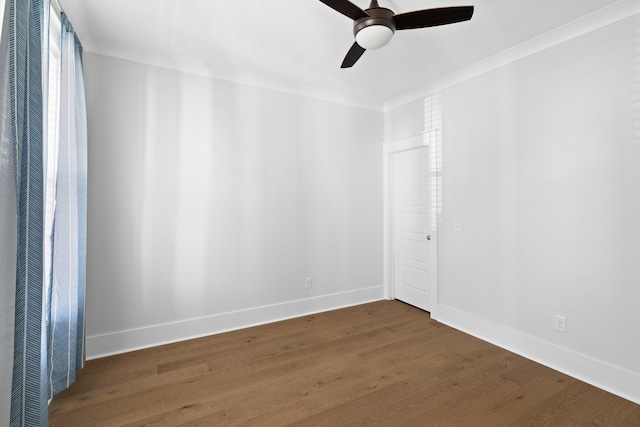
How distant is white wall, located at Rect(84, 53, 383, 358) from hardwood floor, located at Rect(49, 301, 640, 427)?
1.49 ft

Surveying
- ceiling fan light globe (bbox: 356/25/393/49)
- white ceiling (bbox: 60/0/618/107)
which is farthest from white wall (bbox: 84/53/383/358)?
A: ceiling fan light globe (bbox: 356/25/393/49)

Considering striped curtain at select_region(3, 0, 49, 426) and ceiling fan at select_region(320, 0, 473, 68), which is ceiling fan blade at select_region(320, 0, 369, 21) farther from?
striped curtain at select_region(3, 0, 49, 426)

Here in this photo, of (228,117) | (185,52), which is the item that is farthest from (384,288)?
(185,52)

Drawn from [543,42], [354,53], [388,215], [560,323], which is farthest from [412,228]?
[354,53]

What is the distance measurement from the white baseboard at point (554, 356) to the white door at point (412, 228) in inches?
21.9

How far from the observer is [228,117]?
305 centimetres

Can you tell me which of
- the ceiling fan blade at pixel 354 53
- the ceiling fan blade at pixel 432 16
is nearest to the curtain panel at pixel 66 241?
the ceiling fan blade at pixel 354 53

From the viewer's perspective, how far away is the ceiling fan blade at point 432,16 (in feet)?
5.36

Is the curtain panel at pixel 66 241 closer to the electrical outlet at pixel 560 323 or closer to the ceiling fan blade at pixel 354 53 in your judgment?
the ceiling fan blade at pixel 354 53

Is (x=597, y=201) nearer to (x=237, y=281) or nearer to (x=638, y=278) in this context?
(x=638, y=278)

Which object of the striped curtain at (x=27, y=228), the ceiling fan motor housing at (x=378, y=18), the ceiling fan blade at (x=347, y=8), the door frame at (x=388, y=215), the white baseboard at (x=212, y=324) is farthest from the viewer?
the door frame at (x=388, y=215)

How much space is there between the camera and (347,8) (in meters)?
Answer: 1.62

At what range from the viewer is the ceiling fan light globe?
172cm

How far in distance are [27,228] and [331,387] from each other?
197 cm
